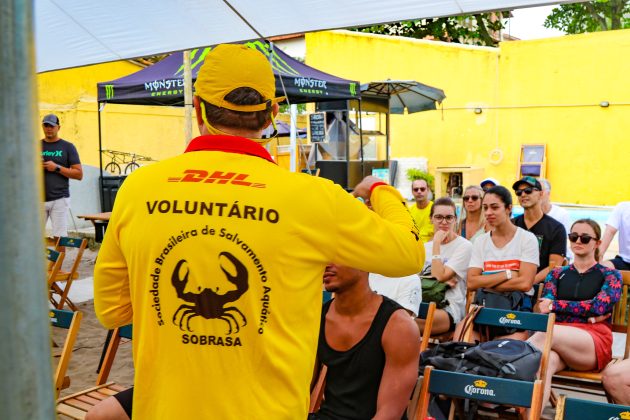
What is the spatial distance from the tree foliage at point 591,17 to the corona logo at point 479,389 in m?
23.7

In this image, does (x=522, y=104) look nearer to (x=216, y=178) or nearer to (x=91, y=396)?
(x=91, y=396)

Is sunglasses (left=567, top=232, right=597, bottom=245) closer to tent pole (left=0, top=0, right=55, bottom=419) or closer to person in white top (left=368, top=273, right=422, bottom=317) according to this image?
person in white top (left=368, top=273, right=422, bottom=317)

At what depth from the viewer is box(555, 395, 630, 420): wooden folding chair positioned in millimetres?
2604

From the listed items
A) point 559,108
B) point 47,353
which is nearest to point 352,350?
point 47,353

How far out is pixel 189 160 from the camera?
1.56 meters

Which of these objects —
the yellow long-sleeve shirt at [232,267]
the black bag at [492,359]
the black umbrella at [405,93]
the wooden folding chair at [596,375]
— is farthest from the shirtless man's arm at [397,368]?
the black umbrella at [405,93]

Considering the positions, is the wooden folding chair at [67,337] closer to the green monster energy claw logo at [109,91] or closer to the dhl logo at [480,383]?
the dhl logo at [480,383]

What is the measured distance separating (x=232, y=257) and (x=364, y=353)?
1.51 m

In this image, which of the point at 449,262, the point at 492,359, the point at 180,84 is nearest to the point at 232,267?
the point at 492,359

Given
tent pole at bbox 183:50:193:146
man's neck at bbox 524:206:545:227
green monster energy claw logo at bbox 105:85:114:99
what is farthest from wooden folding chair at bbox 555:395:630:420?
green monster energy claw logo at bbox 105:85:114:99

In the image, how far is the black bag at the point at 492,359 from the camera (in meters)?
3.53

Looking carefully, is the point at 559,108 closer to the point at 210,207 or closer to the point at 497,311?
the point at 497,311

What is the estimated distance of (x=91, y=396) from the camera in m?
3.84

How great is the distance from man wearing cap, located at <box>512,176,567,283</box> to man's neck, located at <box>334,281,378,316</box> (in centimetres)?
302
